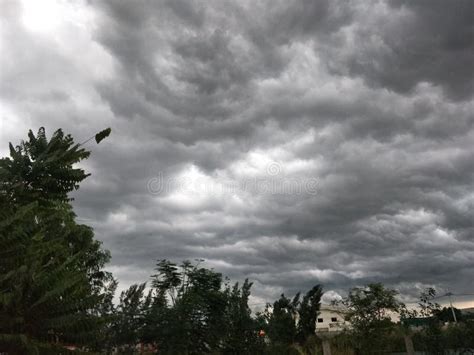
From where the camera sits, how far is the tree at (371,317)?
18491mm

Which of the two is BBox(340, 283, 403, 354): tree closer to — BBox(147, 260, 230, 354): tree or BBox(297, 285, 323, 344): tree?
BBox(147, 260, 230, 354): tree

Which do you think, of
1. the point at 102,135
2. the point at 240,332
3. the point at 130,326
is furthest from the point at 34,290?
the point at 130,326

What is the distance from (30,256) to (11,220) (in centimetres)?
89

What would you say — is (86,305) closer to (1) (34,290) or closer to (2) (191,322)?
(1) (34,290)

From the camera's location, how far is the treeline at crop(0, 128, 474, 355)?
8.72 m

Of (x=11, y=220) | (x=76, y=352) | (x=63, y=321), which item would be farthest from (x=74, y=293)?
(x=11, y=220)

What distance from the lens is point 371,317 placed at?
747 inches

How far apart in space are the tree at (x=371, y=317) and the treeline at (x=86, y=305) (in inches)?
1.7

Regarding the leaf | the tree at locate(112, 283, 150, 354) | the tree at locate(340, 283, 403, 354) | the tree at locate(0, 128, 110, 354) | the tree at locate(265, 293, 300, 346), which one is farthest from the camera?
the tree at locate(265, 293, 300, 346)

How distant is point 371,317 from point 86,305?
45.0ft

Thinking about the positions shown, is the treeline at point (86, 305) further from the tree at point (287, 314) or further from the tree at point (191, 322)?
the tree at point (287, 314)

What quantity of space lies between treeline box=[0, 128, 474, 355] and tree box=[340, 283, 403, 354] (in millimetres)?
43

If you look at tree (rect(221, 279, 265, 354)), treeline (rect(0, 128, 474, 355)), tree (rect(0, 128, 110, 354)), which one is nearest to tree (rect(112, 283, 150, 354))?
treeline (rect(0, 128, 474, 355))

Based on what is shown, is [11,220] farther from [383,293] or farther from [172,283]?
[172,283]
